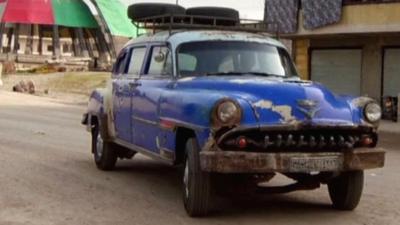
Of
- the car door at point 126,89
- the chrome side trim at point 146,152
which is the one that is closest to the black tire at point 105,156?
the chrome side trim at point 146,152

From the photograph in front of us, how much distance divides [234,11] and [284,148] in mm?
4352

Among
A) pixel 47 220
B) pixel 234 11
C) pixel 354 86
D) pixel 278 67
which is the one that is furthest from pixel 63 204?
pixel 354 86

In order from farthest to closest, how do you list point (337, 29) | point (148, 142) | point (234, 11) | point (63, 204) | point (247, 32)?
point (337, 29) → point (234, 11) → point (247, 32) → point (148, 142) → point (63, 204)

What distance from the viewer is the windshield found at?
8.77 metres

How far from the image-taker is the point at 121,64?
10.9 m

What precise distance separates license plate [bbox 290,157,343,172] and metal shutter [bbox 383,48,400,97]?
18325 mm

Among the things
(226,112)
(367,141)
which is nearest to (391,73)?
(367,141)

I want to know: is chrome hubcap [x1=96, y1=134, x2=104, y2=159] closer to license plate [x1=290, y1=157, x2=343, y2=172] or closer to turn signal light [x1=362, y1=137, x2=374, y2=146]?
license plate [x1=290, y1=157, x2=343, y2=172]

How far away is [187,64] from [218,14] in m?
2.49

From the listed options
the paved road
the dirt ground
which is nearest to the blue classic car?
the paved road

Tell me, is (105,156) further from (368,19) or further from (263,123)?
(368,19)

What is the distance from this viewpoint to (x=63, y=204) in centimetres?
841

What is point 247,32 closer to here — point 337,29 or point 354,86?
point 337,29

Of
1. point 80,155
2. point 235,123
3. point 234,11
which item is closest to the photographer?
point 235,123
